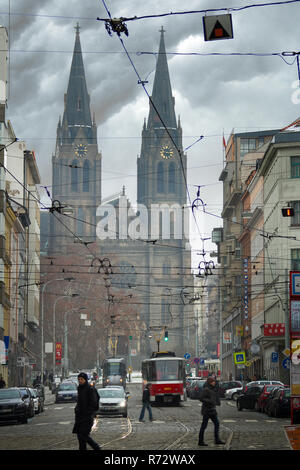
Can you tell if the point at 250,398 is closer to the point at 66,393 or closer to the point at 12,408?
the point at 12,408

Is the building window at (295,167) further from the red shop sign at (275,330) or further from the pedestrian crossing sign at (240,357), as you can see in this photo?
the pedestrian crossing sign at (240,357)

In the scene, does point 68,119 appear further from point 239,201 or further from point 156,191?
point 239,201

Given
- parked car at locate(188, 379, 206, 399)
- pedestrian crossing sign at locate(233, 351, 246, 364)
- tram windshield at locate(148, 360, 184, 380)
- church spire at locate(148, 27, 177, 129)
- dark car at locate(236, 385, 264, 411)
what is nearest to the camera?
dark car at locate(236, 385, 264, 411)

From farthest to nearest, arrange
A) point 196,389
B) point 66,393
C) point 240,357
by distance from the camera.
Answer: point 196,389
point 240,357
point 66,393

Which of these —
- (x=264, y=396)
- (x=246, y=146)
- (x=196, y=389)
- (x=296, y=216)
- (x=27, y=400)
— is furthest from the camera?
(x=246, y=146)

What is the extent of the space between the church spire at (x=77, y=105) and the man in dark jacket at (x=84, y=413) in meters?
156

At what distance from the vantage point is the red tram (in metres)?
54.0

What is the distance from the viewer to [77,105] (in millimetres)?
174625

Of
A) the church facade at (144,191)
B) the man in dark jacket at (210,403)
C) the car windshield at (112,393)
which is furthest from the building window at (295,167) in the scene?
the church facade at (144,191)

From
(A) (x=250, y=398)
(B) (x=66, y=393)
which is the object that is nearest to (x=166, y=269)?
(B) (x=66, y=393)

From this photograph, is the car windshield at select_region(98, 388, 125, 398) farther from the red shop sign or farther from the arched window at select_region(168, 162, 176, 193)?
the arched window at select_region(168, 162, 176, 193)

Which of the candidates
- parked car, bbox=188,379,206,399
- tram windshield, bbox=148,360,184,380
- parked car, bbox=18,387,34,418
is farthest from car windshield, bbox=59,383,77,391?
parked car, bbox=18,387,34,418

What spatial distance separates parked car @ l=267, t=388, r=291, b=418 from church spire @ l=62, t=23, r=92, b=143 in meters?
137

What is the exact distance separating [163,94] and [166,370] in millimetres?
122527
